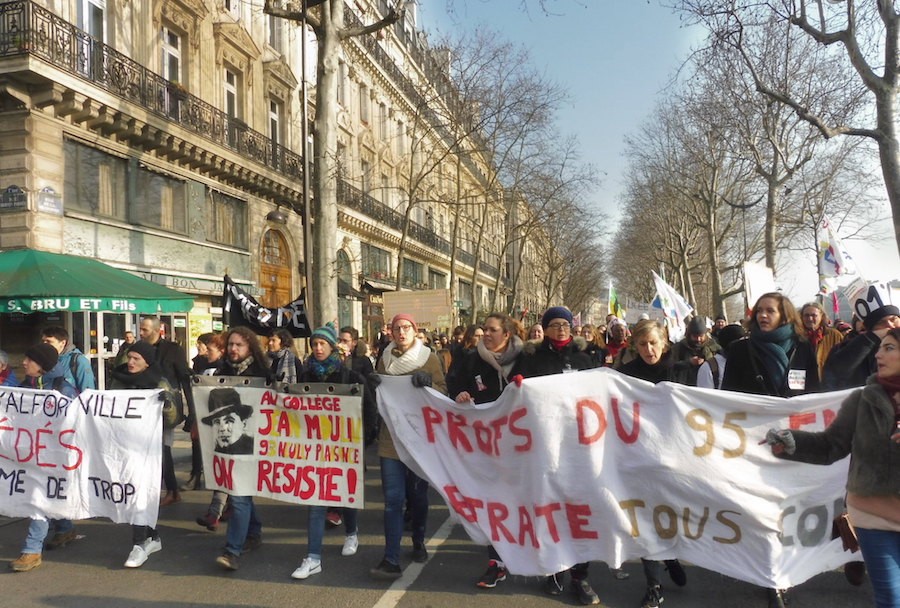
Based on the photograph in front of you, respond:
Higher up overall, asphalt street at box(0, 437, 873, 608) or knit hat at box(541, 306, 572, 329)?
knit hat at box(541, 306, 572, 329)

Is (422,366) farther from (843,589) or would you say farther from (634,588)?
(843,589)

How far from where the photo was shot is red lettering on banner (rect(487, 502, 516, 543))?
4109 mm

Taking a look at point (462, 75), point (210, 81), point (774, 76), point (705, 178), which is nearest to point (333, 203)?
point (210, 81)

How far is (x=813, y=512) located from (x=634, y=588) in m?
1.23

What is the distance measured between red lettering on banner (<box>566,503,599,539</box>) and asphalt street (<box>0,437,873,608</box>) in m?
0.49

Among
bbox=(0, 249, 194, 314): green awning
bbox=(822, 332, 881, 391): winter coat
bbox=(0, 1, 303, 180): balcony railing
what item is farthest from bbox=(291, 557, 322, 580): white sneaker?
bbox=(0, 1, 303, 180): balcony railing

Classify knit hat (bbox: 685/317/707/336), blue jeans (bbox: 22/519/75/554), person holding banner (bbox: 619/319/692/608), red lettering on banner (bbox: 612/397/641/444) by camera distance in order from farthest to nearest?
knit hat (bbox: 685/317/707/336) < blue jeans (bbox: 22/519/75/554) < person holding banner (bbox: 619/319/692/608) < red lettering on banner (bbox: 612/397/641/444)

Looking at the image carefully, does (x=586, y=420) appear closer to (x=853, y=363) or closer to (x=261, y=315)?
(x=853, y=363)

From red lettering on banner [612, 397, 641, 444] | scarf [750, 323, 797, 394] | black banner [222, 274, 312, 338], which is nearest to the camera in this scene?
red lettering on banner [612, 397, 641, 444]

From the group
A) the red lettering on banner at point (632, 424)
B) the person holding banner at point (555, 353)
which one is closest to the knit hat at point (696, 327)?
the person holding banner at point (555, 353)

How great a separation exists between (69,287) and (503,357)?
9.51 m

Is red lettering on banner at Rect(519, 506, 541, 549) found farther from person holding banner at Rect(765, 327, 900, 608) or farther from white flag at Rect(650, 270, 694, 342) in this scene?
white flag at Rect(650, 270, 694, 342)

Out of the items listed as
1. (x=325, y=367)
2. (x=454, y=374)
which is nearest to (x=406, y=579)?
(x=454, y=374)

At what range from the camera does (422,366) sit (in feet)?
15.8
